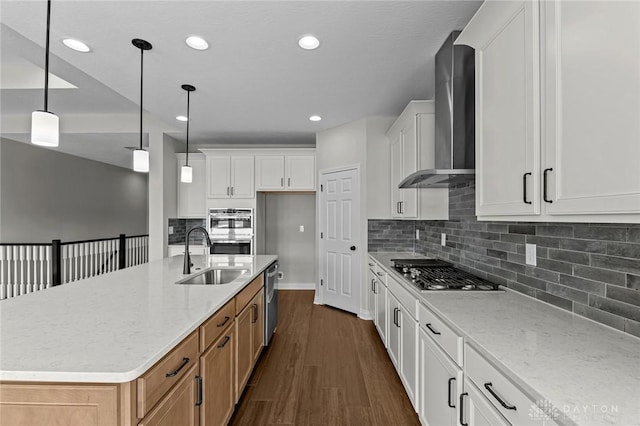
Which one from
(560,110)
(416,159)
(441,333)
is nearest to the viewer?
(560,110)

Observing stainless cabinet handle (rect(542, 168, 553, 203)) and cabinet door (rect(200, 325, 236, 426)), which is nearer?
stainless cabinet handle (rect(542, 168, 553, 203))

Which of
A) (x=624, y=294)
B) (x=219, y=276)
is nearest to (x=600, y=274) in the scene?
(x=624, y=294)

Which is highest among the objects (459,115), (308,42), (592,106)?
(308,42)

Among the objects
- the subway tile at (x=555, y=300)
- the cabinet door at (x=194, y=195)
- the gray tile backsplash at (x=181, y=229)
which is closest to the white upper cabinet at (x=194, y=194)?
the cabinet door at (x=194, y=195)

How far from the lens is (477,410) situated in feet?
3.97

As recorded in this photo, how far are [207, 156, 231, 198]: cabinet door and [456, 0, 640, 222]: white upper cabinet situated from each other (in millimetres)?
4247

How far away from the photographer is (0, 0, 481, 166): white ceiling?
2002 mm

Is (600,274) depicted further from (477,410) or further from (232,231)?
(232,231)

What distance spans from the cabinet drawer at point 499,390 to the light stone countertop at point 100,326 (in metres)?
1.15

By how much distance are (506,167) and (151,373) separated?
166 cm

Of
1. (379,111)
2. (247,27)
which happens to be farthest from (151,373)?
(379,111)

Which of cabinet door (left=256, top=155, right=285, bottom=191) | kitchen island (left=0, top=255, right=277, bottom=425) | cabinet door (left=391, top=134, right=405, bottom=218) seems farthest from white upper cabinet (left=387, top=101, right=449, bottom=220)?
cabinet door (left=256, top=155, right=285, bottom=191)

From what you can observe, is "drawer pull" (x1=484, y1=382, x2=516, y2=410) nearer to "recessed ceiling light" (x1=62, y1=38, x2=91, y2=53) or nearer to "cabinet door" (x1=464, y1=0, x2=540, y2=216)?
"cabinet door" (x1=464, y1=0, x2=540, y2=216)

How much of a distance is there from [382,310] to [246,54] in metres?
2.66
